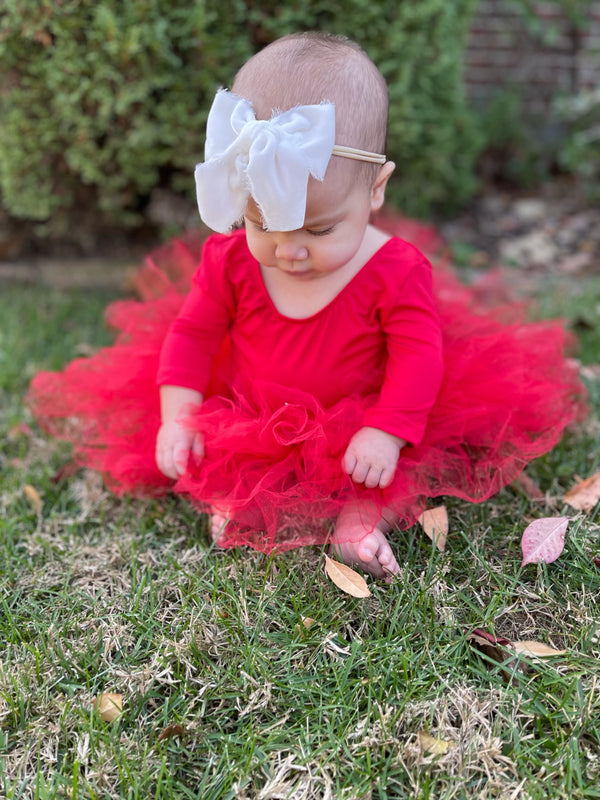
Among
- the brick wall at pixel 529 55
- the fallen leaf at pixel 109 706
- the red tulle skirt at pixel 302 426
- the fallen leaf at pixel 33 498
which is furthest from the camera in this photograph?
the brick wall at pixel 529 55

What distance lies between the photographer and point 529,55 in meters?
4.67

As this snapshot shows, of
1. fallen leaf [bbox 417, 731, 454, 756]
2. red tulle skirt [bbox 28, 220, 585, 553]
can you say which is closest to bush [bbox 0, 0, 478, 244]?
red tulle skirt [bbox 28, 220, 585, 553]

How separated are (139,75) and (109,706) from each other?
2278 millimetres

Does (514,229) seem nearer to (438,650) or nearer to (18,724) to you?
(438,650)

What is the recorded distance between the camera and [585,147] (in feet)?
14.2

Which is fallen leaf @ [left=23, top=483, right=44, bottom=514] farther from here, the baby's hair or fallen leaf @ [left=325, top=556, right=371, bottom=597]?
the baby's hair

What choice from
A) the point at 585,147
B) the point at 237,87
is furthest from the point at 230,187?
the point at 585,147

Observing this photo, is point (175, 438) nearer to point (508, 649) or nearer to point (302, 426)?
point (302, 426)

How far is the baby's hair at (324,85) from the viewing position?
1493 mm

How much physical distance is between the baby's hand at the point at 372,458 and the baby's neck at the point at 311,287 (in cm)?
34

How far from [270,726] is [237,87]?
1.27 metres

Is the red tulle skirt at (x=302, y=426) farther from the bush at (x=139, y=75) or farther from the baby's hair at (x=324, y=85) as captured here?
the bush at (x=139, y=75)

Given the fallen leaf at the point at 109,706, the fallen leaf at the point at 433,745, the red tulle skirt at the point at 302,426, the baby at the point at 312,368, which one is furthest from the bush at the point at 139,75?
the fallen leaf at the point at 433,745

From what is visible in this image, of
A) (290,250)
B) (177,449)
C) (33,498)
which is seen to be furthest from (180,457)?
(290,250)
